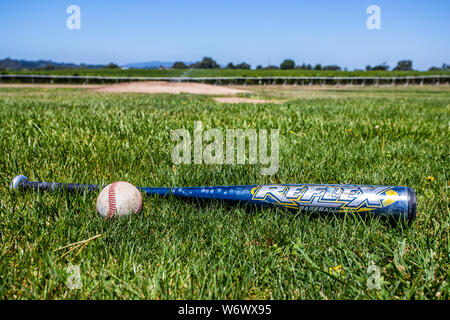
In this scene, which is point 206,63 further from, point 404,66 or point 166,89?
point 166,89

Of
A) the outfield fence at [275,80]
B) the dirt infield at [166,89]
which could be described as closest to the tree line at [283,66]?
the outfield fence at [275,80]

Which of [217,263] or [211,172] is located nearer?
[217,263]

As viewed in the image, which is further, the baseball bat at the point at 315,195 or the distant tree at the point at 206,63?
the distant tree at the point at 206,63

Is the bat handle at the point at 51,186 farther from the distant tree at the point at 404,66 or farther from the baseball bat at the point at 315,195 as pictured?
the distant tree at the point at 404,66

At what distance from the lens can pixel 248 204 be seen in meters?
2.48

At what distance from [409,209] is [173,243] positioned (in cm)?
148

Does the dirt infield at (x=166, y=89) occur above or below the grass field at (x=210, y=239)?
above

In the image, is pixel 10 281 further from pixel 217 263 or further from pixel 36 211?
pixel 217 263

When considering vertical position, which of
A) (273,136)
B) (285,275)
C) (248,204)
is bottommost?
(285,275)

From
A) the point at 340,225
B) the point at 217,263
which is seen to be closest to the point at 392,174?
the point at 340,225

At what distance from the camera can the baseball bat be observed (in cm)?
220

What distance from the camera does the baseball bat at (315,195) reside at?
220cm

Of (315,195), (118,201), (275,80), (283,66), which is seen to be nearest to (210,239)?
(118,201)

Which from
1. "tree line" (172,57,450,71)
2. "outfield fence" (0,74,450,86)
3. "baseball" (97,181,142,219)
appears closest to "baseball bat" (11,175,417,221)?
"baseball" (97,181,142,219)
